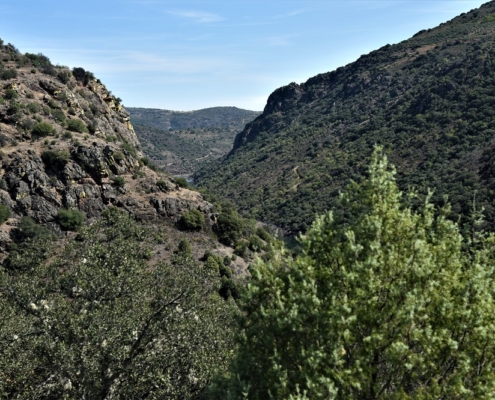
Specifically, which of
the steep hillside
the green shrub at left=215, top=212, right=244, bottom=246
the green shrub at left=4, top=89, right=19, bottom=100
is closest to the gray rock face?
the steep hillside

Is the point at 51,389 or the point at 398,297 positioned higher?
the point at 398,297

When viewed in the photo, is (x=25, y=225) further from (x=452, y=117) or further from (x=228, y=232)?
(x=452, y=117)

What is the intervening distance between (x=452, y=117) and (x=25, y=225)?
11378 cm

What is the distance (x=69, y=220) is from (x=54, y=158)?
11097 millimetres

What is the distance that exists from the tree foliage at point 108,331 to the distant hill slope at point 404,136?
208 feet

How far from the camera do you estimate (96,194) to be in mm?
59812

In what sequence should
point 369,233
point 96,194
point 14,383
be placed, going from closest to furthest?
point 369,233, point 14,383, point 96,194

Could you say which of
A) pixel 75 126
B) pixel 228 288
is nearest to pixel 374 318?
pixel 228 288

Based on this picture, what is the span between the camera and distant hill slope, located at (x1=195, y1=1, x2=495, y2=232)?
94500mm

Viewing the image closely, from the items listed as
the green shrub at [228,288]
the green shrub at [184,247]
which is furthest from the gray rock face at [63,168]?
the green shrub at [228,288]

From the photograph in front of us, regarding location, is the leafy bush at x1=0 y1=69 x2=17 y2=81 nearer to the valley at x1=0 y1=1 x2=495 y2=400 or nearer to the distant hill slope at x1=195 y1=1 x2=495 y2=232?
the valley at x1=0 y1=1 x2=495 y2=400

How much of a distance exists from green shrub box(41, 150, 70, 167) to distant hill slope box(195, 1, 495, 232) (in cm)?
6304

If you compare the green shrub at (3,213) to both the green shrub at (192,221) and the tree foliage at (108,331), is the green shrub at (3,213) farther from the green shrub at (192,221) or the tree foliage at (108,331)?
the tree foliage at (108,331)

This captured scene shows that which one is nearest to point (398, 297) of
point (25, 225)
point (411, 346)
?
point (411, 346)
